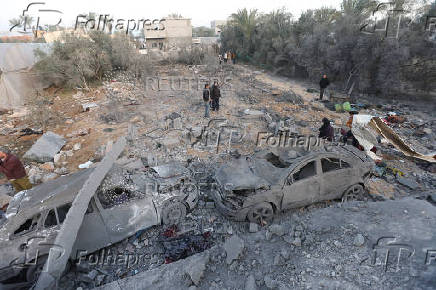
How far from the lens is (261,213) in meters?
4.61

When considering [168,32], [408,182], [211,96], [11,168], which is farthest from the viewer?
[168,32]

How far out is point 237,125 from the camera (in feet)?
32.7

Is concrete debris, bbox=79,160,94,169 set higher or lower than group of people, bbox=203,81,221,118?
lower

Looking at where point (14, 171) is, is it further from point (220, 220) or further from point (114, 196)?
point (220, 220)

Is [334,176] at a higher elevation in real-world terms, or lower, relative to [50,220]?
higher

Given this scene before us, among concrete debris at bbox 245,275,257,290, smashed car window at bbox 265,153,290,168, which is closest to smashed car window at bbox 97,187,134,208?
concrete debris at bbox 245,275,257,290

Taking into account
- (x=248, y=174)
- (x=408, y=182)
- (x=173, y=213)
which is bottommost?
(x=173, y=213)

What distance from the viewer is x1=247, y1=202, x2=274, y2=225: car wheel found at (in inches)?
178

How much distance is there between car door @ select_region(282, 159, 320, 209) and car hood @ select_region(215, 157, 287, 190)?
0.25 m

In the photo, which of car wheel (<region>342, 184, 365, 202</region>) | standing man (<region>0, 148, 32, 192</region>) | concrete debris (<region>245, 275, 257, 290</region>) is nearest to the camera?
concrete debris (<region>245, 275, 257, 290</region>)

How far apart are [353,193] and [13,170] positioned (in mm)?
7945

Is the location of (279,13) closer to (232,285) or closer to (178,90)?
(178,90)

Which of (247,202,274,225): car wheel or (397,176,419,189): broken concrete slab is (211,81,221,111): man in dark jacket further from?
(397,176,419,189): broken concrete slab

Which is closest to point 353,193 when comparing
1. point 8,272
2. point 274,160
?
point 274,160
